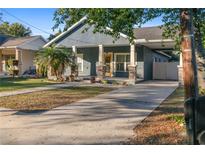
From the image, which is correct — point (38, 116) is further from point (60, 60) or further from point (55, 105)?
point (60, 60)

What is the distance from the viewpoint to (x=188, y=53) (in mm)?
5922

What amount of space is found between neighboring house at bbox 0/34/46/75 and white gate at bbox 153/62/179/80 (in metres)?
12.7

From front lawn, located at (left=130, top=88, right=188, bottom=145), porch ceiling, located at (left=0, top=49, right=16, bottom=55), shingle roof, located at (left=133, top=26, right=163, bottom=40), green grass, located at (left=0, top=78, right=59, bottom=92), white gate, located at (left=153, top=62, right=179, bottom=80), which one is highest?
shingle roof, located at (left=133, top=26, right=163, bottom=40)

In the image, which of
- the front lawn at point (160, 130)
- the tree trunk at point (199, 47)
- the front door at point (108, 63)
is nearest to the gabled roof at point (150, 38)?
the front door at point (108, 63)

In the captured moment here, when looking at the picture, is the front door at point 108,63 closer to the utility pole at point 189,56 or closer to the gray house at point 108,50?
the gray house at point 108,50

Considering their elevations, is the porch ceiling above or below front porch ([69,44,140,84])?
above

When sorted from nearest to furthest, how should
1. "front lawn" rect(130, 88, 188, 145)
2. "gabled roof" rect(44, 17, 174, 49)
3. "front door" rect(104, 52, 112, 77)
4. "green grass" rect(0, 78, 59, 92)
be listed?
"front lawn" rect(130, 88, 188, 145) → "green grass" rect(0, 78, 59, 92) → "gabled roof" rect(44, 17, 174, 49) → "front door" rect(104, 52, 112, 77)

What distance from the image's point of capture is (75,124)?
7.11 m

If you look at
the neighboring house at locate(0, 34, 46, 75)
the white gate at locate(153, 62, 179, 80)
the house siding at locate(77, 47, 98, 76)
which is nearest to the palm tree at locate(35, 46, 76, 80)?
the house siding at locate(77, 47, 98, 76)

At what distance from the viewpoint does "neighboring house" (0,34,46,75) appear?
95.8 feet

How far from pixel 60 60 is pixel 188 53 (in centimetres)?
1497

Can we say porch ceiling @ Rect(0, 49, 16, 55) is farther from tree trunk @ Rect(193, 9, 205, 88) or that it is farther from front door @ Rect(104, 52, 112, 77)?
tree trunk @ Rect(193, 9, 205, 88)

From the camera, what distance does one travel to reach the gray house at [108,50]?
840 inches

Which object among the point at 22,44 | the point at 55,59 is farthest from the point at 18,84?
the point at 22,44
